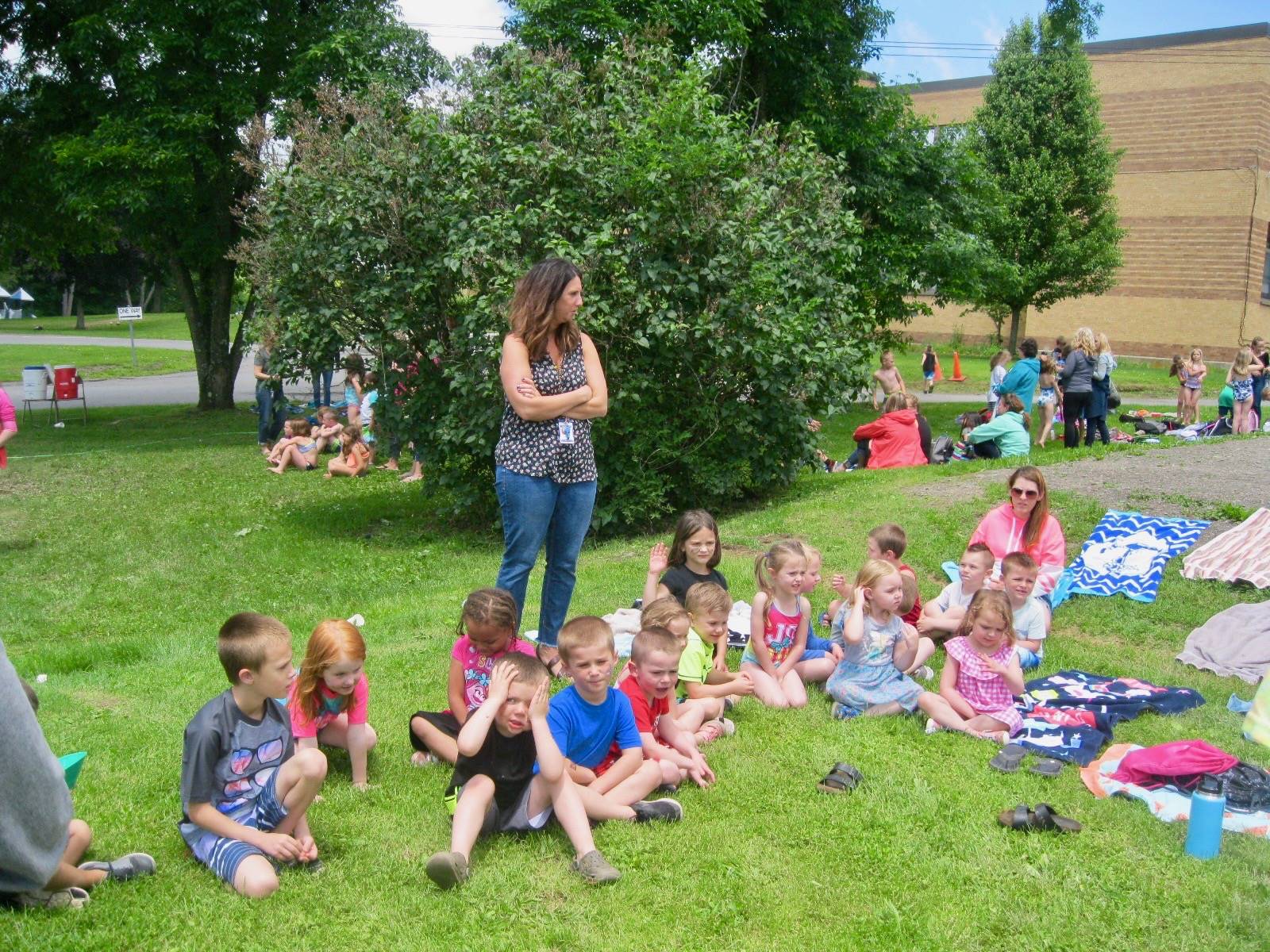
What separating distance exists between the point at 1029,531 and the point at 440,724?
13.8 feet

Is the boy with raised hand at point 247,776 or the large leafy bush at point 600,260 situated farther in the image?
the large leafy bush at point 600,260

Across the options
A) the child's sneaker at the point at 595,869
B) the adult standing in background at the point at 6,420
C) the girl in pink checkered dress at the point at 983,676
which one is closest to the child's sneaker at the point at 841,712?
the girl in pink checkered dress at the point at 983,676

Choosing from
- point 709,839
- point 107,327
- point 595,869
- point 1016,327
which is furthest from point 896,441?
point 107,327

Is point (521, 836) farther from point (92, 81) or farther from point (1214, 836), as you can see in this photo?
point (92, 81)

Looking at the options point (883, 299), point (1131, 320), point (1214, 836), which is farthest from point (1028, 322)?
point (1214, 836)

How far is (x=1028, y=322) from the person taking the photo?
41.4m

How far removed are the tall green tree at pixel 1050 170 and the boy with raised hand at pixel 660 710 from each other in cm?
2579

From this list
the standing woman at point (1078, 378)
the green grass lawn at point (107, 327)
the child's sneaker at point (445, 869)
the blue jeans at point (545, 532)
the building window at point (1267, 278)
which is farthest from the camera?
the green grass lawn at point (107, 327)

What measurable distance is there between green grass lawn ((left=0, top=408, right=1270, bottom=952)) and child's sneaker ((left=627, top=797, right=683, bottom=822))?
0.06 metres

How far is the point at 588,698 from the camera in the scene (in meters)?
4.43

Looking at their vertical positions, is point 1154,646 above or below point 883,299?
below

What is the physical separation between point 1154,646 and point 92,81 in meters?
19.3

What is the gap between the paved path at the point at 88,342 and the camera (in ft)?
146

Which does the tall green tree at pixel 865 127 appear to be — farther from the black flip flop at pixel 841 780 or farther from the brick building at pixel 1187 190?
the brick building at pixel 1187 190
